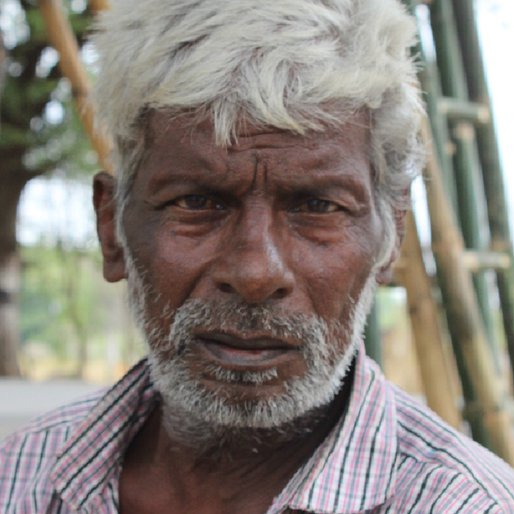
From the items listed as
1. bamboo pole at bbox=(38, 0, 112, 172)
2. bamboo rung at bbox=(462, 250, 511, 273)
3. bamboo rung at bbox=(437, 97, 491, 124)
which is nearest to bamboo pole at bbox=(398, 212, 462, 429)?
bamboo rung at bbox=(462, 250, 511, 273)

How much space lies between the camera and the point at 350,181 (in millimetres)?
1684

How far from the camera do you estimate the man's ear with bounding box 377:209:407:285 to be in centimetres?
186

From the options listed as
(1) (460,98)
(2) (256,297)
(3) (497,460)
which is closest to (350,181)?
(2) (256,297)

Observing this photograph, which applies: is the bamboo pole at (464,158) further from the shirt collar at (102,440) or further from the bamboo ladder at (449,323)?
the shirt collar at (102,440)

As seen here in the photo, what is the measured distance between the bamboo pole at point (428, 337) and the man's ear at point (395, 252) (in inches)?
17.6

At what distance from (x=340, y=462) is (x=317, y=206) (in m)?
0.47

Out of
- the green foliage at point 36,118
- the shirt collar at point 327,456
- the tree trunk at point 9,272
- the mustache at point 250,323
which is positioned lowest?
the tree trunk at point 9,272

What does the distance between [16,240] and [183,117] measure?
1044 cm

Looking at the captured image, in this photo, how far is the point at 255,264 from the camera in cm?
156

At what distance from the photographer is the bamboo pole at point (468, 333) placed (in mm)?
2303

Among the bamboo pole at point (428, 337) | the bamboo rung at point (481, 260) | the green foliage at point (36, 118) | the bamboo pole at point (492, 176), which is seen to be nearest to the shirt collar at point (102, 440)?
the bamboo pole at point (428, 337)

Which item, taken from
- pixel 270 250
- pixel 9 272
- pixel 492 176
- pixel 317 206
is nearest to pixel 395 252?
pixel 317 206

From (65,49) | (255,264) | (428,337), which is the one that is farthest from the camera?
(65,49)

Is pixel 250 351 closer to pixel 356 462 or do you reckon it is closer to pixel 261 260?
pixel 261 260
